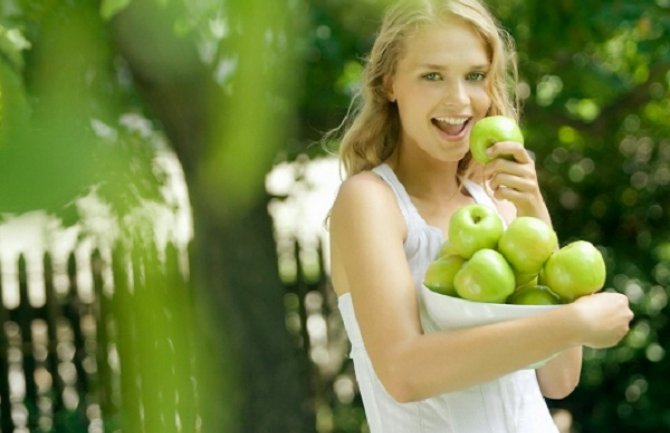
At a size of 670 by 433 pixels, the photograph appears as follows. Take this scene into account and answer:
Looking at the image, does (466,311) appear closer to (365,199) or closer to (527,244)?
(527,244)

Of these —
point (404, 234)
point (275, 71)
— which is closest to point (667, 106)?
point (404, 234)

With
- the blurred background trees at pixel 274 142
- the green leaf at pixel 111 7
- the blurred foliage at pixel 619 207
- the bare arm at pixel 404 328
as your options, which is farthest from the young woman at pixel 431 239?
the blurred foliage at pixel 619 207

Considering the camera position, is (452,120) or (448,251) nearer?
(448,251)

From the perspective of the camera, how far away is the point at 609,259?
5676mm

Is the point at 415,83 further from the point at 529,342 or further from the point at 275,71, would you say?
the point at 275,71

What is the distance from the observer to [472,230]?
1396mm

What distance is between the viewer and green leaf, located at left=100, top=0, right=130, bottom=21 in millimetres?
396

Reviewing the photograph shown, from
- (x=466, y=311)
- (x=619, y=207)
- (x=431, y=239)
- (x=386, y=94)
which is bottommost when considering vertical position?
(x=466, y=311)

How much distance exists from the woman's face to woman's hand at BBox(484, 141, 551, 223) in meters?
0.07

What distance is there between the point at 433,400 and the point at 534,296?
12.9 inches

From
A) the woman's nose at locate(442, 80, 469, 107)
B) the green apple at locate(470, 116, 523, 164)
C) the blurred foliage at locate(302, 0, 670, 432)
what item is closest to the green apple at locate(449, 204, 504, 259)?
the green apple at locate(470, 116, 523, 164)

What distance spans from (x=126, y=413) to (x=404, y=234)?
1.36 metres

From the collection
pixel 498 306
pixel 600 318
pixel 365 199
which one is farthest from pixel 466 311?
pixel 365 199

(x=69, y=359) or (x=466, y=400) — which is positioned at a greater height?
(x=69, y=359)
